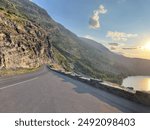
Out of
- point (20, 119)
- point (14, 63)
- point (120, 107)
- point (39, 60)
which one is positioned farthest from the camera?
point (39, 60)

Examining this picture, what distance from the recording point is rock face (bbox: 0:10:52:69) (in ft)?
191

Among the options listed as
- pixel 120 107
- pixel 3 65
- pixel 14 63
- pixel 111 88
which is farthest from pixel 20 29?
pixel 120 107

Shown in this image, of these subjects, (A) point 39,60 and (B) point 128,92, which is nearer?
(B) point 128,92

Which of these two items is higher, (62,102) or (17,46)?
(17,46)

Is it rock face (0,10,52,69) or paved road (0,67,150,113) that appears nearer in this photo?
paved road (0,67,150,113)

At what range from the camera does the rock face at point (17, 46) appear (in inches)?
2292

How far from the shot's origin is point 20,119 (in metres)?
7.16

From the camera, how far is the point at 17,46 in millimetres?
66625

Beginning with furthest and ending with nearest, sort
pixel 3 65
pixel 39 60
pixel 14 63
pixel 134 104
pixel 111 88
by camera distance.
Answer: pixel 39 60 < pixel 14 63 < pixel 3 65 < pixel 111 88 < pixel 134 104

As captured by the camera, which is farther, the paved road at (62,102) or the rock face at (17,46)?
the rock face at (17,46)

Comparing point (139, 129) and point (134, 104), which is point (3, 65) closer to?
point (134, 104)

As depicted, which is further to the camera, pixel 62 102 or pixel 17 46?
pixel 17 46

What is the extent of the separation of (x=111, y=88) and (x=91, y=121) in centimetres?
857

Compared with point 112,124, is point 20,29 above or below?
above
